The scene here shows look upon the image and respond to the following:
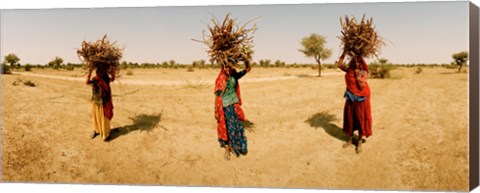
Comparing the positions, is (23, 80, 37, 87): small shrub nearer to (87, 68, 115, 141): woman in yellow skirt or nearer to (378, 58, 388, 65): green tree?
(87, 68, 115, 141): woman in yellow skirt

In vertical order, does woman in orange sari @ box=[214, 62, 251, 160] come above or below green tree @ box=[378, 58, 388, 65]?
below

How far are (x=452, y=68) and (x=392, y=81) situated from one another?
3.64ft

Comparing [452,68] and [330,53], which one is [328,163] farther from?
[452,68]

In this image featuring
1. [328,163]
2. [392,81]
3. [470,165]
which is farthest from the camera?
[392,81]

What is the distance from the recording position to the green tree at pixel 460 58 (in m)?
6.75

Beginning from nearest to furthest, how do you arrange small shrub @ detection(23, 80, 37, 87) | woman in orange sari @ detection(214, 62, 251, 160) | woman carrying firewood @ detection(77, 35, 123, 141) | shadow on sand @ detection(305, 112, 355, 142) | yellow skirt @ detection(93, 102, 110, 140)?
woman in orange sari @ detection(214, 62, 251, 160)
shadow on sand @ detection(305, 112, 355, 142)
woman carrying firewood @ detection(77, 35, 123, 141)
yellow skirt @ detection(93, 102, 110, 140)
small shrub @ detection(23, 80, 37, 87)

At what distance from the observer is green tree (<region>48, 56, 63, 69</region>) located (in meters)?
8.39

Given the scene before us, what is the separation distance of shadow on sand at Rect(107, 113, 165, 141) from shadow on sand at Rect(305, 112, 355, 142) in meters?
2.53

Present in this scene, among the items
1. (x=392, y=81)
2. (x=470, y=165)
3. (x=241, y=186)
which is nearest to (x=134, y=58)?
(x=241, y=186)

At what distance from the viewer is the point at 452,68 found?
6926mm

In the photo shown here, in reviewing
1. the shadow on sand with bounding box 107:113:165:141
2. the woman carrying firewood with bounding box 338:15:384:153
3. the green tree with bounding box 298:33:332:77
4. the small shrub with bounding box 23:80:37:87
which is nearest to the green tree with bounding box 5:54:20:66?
the small shrub with bounding box 23:80:37:87

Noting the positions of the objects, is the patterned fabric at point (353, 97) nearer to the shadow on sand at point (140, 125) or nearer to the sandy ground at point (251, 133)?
the sandy ground at point (251, 133)

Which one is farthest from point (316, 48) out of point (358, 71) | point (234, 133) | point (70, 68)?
point (70, 68)

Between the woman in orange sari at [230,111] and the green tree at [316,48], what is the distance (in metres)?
1.10
